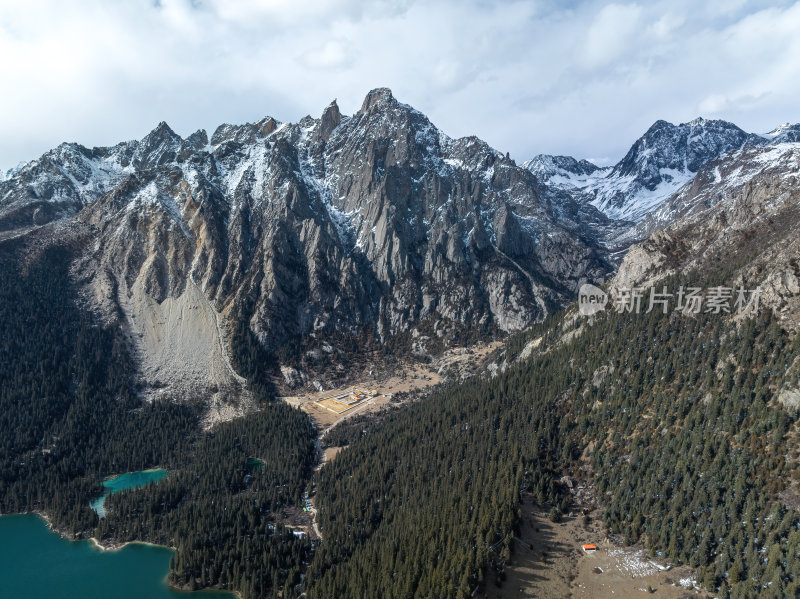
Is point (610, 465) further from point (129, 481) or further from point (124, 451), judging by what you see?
point (124, 451)

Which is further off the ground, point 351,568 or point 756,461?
point 756,461

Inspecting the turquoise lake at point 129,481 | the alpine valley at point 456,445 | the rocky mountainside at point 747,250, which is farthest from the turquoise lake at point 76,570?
the rocky mountainside at point 747,250

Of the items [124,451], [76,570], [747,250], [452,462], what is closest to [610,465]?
[452,462]

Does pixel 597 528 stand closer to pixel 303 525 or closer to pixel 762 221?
pixel 303 525

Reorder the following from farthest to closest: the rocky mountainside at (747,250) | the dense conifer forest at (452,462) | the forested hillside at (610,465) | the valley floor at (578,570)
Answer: the rocky mountainside at (747,250) < the dense conifer forest at (452,462) < the forested hillside at (610,465) < the valley floor at (578,570)

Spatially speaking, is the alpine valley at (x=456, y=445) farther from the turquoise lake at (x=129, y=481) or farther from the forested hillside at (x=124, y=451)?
the turquoise lake at (x=129, y=481)

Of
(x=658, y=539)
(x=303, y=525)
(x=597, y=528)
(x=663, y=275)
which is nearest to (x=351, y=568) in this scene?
(x=303, y=525)

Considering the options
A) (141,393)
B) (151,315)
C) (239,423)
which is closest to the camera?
(239,423)
